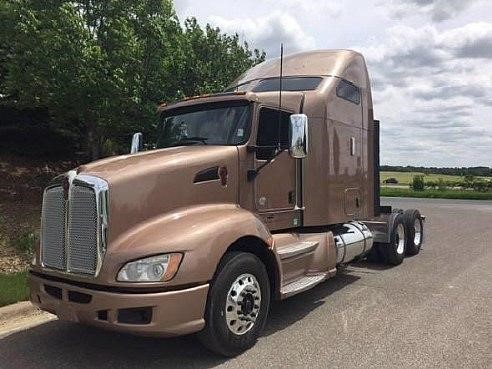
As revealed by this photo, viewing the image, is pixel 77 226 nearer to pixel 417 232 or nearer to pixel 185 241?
pixel 185 241

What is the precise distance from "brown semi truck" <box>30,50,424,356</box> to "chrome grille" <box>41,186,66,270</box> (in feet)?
0.06

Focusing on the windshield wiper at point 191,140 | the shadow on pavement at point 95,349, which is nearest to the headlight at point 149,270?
the shadow on pavement at point 95,349

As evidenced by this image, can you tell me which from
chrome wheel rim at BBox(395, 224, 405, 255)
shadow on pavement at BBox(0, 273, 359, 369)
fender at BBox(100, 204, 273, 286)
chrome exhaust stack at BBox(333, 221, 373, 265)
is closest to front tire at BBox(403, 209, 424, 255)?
chrome wheel rim at BBox(395, 224, 405, 255)

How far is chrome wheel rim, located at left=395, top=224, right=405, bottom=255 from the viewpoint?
31.4 feet

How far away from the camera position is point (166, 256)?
171 inches

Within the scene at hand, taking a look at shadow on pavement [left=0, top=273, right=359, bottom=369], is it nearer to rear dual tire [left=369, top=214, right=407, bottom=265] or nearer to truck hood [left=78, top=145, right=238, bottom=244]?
truck hood [left=78, top=145, right=238, bottom=244]

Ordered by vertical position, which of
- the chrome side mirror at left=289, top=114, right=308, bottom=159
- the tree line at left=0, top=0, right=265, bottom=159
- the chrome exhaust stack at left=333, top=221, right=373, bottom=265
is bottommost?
the chrome exhaust stack at left=333, top=221, right=373, bottom=265

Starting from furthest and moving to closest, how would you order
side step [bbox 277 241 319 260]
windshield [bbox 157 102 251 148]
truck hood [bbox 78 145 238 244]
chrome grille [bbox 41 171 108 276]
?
1. windshield [bbox 157 102 251 148]
2. side step [bbox 277 241 319 260]
3. truck hood [bbox 78 145 238 244]
4. chrome grille [bbox 41 171 108 276]

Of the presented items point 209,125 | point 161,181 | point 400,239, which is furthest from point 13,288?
point 400,239

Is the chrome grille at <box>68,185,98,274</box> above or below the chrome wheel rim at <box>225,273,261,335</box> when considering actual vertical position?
above

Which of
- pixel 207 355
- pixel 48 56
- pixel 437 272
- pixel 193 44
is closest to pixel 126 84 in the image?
pixel 48 56

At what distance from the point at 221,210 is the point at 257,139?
1060 millimetres

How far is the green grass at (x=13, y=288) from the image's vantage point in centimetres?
620

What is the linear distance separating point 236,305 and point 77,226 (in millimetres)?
1598
